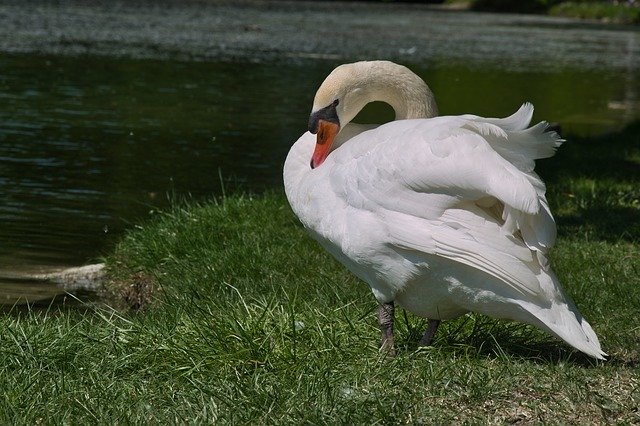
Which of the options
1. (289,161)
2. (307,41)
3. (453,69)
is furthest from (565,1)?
(289,161)

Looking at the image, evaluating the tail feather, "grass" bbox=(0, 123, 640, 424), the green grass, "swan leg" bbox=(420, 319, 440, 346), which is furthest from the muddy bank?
the tail feather

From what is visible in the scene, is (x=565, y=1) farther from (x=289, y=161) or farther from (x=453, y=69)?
(x=289, y=161)

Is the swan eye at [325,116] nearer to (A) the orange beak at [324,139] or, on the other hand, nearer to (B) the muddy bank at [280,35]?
(A) the orange beak at [324,139]

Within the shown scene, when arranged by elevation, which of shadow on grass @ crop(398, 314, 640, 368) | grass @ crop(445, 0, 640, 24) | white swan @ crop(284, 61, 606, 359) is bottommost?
grass @ crop(445, 0, 640, 24)

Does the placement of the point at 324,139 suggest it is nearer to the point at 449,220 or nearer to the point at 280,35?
the point at 449,220

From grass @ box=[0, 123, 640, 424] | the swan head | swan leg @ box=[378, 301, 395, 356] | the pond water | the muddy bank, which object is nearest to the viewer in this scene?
grass @ box=[0, 123, 640, 424]

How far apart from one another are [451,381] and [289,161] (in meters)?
1.38

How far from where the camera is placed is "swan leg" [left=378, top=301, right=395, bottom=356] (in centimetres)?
485

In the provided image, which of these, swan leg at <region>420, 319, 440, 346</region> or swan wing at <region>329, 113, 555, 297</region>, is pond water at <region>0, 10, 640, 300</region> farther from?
swan wing at <region>329, 113, 555, 297</region>

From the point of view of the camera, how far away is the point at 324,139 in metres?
5.21

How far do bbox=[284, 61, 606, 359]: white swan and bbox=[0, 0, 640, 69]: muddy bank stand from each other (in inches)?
721

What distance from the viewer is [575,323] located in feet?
14.7

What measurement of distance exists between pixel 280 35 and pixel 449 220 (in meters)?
28.1

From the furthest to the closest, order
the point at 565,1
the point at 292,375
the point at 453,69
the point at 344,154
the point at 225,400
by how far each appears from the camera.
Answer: the point at 565,1
the point at 453,69
the point at 344,154
the point at 292,375
the point at 225,400
